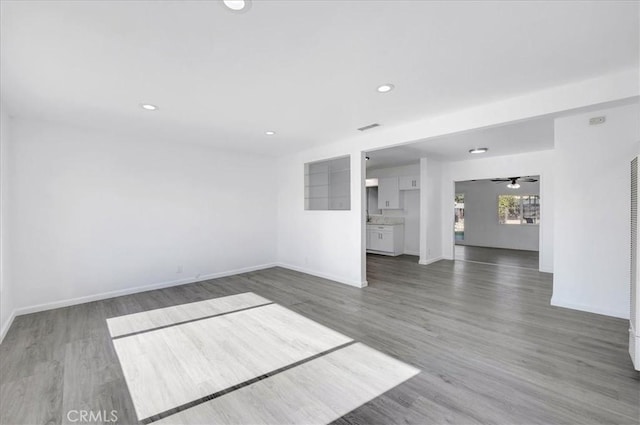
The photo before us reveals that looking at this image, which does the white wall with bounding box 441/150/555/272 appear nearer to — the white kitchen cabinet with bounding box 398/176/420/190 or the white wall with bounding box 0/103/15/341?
the white kitchen cabinet with bounding box 398/176/420/190

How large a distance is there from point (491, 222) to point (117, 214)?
429 inches

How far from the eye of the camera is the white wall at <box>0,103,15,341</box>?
3086 millimetres

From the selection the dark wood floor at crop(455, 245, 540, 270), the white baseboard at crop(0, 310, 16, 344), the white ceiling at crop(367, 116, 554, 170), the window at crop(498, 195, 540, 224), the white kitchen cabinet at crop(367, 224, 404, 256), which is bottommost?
the white baseboard at crop(0, 310, 16, 344)

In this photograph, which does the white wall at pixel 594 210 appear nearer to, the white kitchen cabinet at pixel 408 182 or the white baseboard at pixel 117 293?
the white kitchen cabinet at pixel 408 182

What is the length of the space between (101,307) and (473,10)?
5234 mm

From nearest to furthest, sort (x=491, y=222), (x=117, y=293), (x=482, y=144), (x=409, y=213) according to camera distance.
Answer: (x=117, y=293) < (x=482, y=144) < (x=409, y=213) < (x=491, y=222)

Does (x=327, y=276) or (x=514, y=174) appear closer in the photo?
(x=327, y=276)

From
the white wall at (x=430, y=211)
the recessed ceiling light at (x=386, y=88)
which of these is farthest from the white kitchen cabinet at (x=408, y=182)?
the recessed ceiling light at (x=386, y=88)

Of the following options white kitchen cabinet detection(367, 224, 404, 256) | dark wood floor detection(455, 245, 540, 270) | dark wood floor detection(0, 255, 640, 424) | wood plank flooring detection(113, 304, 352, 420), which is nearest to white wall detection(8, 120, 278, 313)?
dark wood floor detection(0, 255, 640, 424)

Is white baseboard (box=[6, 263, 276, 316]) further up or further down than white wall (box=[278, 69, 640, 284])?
further down

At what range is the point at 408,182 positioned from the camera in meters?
7.97

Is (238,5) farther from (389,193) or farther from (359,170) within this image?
(389,193)

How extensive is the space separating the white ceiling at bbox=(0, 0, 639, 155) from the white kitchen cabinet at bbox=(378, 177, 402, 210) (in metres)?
5.01

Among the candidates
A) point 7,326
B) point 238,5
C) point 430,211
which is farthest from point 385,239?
point 7,326
